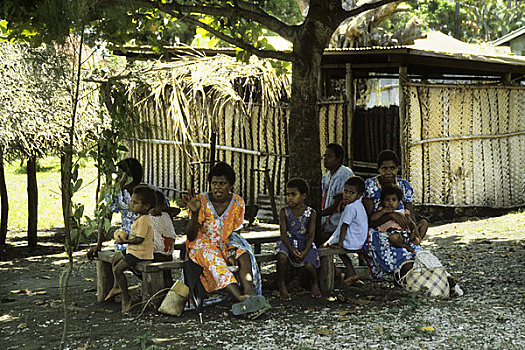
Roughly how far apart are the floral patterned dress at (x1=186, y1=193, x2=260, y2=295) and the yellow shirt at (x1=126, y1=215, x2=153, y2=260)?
372 millimetres

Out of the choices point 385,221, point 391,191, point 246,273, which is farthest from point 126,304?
point 391,191

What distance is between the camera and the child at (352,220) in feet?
21.5

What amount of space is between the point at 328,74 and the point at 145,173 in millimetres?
5285

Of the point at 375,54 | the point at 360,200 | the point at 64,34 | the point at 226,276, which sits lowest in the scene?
the point at 226,276

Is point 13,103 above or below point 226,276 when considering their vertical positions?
above

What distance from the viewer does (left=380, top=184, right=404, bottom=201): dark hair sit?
6609mm

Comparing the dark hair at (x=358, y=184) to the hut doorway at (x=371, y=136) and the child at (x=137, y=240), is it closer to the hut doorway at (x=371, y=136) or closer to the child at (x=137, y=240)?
the child at (x=137, y=240)

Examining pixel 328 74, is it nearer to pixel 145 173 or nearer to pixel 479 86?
pixel 479 86

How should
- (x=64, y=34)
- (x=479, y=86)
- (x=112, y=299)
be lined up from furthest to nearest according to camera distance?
(x=479, y=86)
(x=112, y=299)
(x=64, y=34)

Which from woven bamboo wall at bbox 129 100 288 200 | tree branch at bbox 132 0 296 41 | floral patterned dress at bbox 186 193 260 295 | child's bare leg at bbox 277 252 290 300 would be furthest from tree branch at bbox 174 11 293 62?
woven bamboo wall at bbox 129 100 288 200

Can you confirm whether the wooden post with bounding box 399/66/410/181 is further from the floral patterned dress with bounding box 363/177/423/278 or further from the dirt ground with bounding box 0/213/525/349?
the floral patterned dress with bounding box 363/177/423/278

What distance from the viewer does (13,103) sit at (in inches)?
384

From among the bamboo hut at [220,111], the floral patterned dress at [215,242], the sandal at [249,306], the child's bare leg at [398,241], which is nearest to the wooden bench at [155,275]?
the floral patterned dress at [215,242]

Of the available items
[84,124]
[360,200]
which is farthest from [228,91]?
[360,200]
